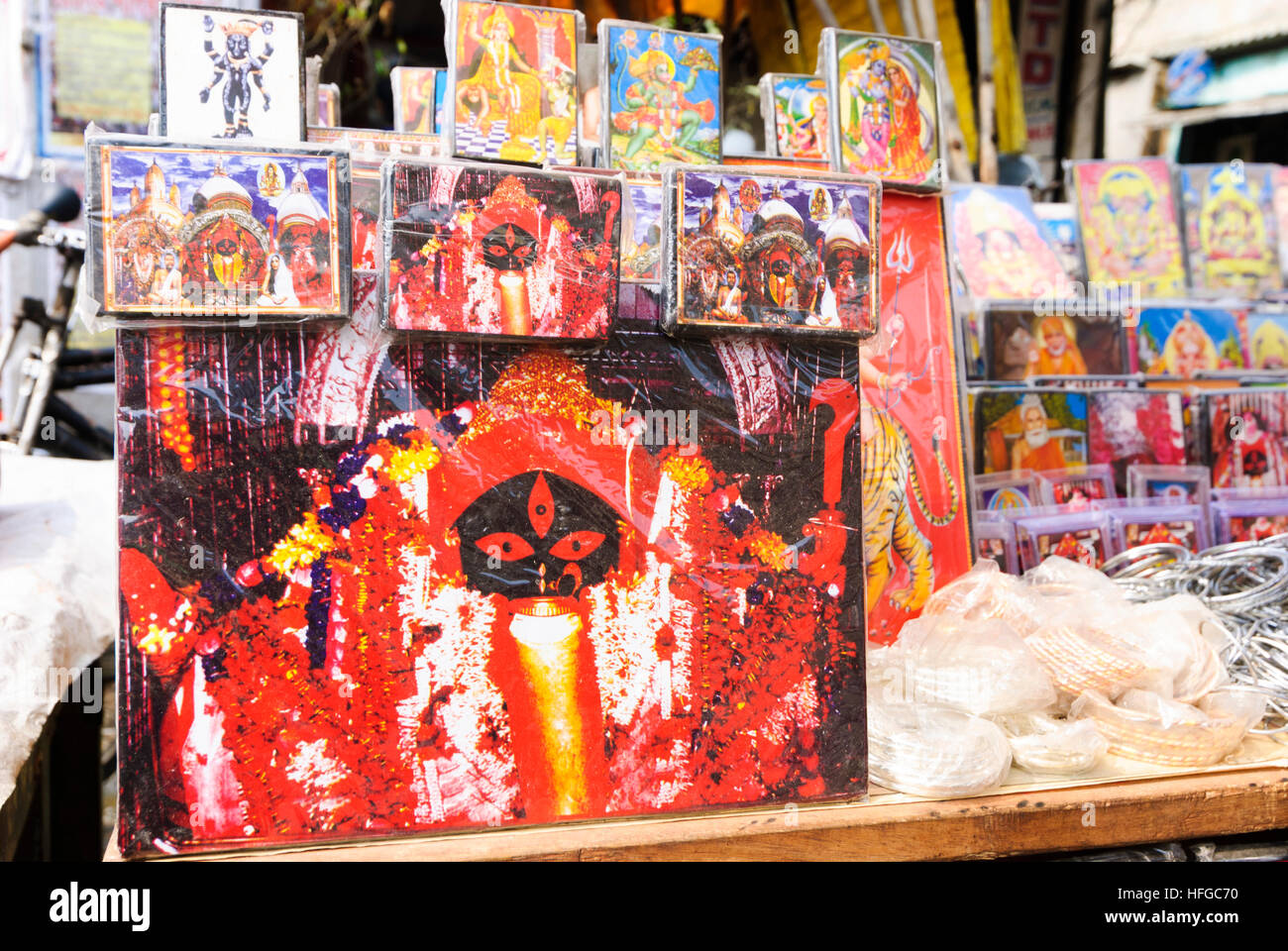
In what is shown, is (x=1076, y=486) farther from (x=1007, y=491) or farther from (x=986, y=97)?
(x=986, y=97)

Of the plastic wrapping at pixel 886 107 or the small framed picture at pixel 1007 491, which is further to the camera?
the small framed picture at pixel 1007 491

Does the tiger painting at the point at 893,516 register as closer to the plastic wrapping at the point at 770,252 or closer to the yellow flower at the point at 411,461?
the plastic wrapping at the point at 770,252

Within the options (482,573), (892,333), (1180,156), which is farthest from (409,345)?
(1180,156)

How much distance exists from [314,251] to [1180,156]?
21.8ft

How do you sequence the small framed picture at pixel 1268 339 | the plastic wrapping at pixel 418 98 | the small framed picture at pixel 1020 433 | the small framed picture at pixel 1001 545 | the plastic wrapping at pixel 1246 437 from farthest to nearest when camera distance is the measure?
1. the small framed picture at pixel 1268 339
2. the plastic wrapping at pixel 1246 437
3. the small framed picture at pixel 1020 433
4. the small framed picture at pixel 1001 545
5. the plastic wrapping at pixel 418 98

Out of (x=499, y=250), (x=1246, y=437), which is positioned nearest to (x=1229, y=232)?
(x=1246, y=437)

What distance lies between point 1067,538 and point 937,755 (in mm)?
1153

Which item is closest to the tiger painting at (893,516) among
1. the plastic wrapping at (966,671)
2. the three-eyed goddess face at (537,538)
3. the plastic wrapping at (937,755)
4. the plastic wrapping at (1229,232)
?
the plastic wrapping at (966,671)

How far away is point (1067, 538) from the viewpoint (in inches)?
94.3

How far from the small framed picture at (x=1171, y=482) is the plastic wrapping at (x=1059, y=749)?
135 centimetres

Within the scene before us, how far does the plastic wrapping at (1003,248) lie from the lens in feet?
10.7
